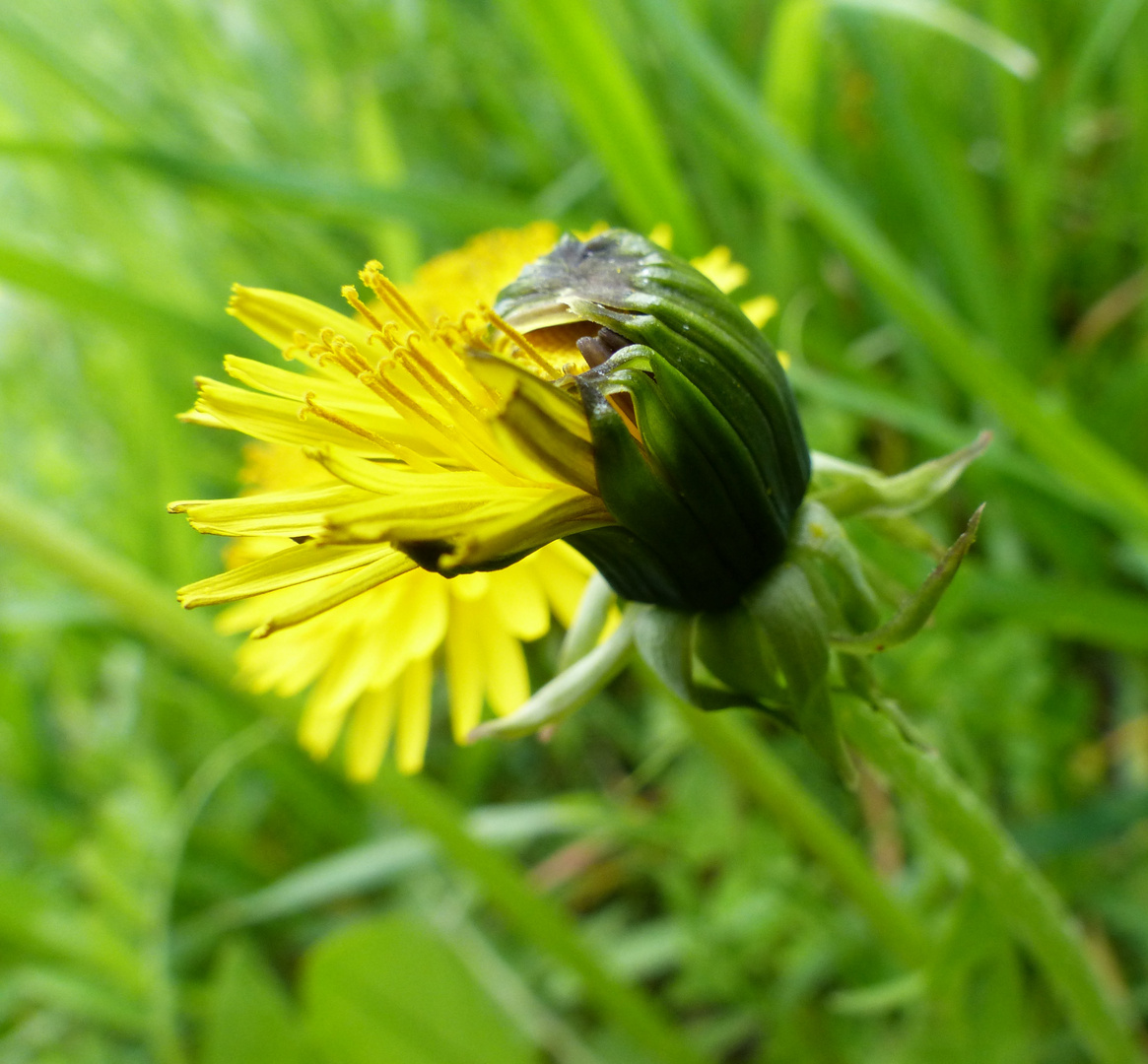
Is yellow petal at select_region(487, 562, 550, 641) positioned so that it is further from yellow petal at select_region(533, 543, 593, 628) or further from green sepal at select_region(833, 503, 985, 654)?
green sepal at select_region(833, 503, 985, 654)

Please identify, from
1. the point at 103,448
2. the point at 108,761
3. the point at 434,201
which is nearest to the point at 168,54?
the point at 103,448

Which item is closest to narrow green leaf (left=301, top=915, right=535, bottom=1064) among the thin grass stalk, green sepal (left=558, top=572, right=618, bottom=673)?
the thin grass stalk

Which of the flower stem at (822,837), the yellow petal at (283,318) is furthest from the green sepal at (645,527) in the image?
the flower stem at (822,837)

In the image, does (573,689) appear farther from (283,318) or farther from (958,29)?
(958,29)

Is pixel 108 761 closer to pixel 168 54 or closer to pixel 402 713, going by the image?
pixel 402 713

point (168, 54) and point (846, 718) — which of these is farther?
point (168, 54)

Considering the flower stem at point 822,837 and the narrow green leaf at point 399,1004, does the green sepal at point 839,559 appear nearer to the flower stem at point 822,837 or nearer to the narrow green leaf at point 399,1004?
the flower stem at point 822,837
